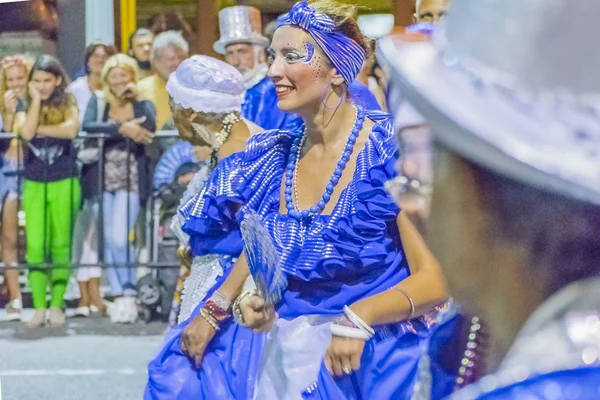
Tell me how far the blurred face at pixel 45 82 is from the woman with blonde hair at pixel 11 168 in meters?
0.12

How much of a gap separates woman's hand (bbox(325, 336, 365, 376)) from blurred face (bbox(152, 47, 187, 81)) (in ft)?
16.8

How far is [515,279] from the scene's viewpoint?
110 cm

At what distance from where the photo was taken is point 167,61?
7457 mm

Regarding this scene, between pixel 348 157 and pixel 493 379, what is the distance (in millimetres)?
1719

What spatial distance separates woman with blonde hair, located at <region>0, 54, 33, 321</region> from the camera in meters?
7.17

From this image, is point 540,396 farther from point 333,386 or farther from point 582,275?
point 333,386

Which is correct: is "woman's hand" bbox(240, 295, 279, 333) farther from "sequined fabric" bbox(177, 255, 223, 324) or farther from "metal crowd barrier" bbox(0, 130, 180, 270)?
"metal crowd barrier" bbox(0, 130, 180, 270)

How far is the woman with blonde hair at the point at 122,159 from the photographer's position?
23.1ft

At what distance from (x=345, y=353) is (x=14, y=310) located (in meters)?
5.24

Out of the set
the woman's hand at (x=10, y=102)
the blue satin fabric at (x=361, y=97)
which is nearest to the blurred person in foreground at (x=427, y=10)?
the blue satin fabric at (x=361, y=97)

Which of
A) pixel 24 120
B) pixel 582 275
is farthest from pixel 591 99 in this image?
pixel 24 120

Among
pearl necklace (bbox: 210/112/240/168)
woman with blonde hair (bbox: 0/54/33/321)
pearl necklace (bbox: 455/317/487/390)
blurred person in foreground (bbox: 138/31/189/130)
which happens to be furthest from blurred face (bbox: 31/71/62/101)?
pearl necklace (bbox: 455/317/487/390)

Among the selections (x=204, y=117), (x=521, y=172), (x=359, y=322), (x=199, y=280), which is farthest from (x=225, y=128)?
(x=521, y=172)

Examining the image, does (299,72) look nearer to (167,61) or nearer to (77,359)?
(77,359)
